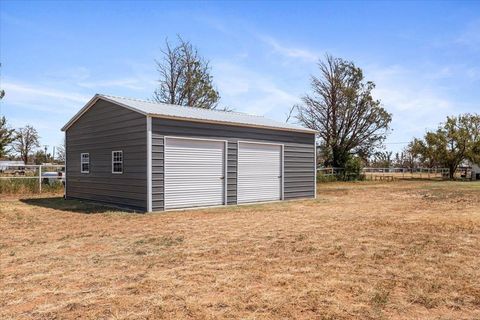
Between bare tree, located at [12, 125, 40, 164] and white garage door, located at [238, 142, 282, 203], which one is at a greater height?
bare tree, located at [12, 125, 40, 164]

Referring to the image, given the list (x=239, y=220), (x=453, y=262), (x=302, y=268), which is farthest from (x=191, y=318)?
(x=239, y=220)

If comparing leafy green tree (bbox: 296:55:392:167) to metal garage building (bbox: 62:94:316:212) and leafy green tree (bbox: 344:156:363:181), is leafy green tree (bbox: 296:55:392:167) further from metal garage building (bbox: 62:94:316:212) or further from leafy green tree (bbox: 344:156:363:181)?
metal garage building (bbox: 62:94:316:212)

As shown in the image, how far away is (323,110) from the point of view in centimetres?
3400

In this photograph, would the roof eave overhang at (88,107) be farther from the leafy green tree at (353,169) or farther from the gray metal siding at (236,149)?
the leafy green tree at (353,169)

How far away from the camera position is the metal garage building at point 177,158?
12023mm

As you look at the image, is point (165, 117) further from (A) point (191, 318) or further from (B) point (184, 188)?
(A) point (191, 318)

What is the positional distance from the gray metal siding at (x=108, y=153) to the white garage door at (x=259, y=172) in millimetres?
3669

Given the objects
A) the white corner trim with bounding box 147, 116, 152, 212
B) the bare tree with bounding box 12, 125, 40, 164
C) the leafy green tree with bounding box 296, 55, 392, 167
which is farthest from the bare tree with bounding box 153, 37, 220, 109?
the bare tree with bounding box 12, 125, 40, 164

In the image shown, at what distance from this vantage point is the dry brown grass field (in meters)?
3.87

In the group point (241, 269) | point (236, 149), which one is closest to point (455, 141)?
point (236, 149)

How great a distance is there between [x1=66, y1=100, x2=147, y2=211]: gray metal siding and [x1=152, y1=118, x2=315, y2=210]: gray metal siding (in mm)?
410

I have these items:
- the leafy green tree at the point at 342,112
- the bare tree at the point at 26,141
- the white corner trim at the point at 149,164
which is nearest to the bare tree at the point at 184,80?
the leafy green tree at the point at 342,112

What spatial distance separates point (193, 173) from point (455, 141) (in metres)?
32.8

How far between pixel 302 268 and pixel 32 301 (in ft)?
10.7
